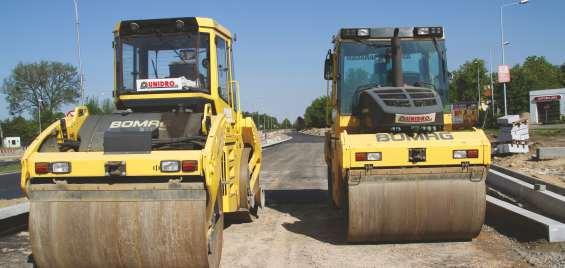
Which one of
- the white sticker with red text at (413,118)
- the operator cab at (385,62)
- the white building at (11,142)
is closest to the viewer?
the white sticker with red text at (413,118)

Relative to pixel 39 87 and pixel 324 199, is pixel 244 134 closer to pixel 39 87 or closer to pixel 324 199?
pixel 324 199

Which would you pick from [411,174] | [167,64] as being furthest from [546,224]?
[167,64]

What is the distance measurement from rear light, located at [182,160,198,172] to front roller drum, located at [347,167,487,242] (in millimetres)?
2110

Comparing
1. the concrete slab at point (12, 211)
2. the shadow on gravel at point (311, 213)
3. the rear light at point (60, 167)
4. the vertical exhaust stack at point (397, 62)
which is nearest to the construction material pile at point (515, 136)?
the shadow on gravel at point (311, 213)

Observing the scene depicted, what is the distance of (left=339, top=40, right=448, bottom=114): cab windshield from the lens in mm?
8125

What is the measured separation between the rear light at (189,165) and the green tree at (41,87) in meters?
95.9

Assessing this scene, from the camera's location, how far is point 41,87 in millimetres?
98438

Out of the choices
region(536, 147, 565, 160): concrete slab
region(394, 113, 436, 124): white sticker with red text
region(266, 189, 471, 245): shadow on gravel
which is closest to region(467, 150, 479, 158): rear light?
region(394, 113, 436, 124): white sticker with red text

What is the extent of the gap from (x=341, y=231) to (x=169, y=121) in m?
2.93

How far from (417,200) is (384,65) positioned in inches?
93.3

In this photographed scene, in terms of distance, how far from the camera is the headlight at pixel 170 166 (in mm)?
5215

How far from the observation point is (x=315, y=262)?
6.27 m

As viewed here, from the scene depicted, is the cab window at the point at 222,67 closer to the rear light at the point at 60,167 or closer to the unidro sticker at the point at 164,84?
the unidro sticker at the point at 164,84

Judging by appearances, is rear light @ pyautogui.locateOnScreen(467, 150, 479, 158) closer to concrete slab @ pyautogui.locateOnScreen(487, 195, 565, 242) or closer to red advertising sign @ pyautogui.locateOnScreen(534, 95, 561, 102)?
concrete slab @ pyautogui.locateOnScreen(487, 195, 565, 242)
